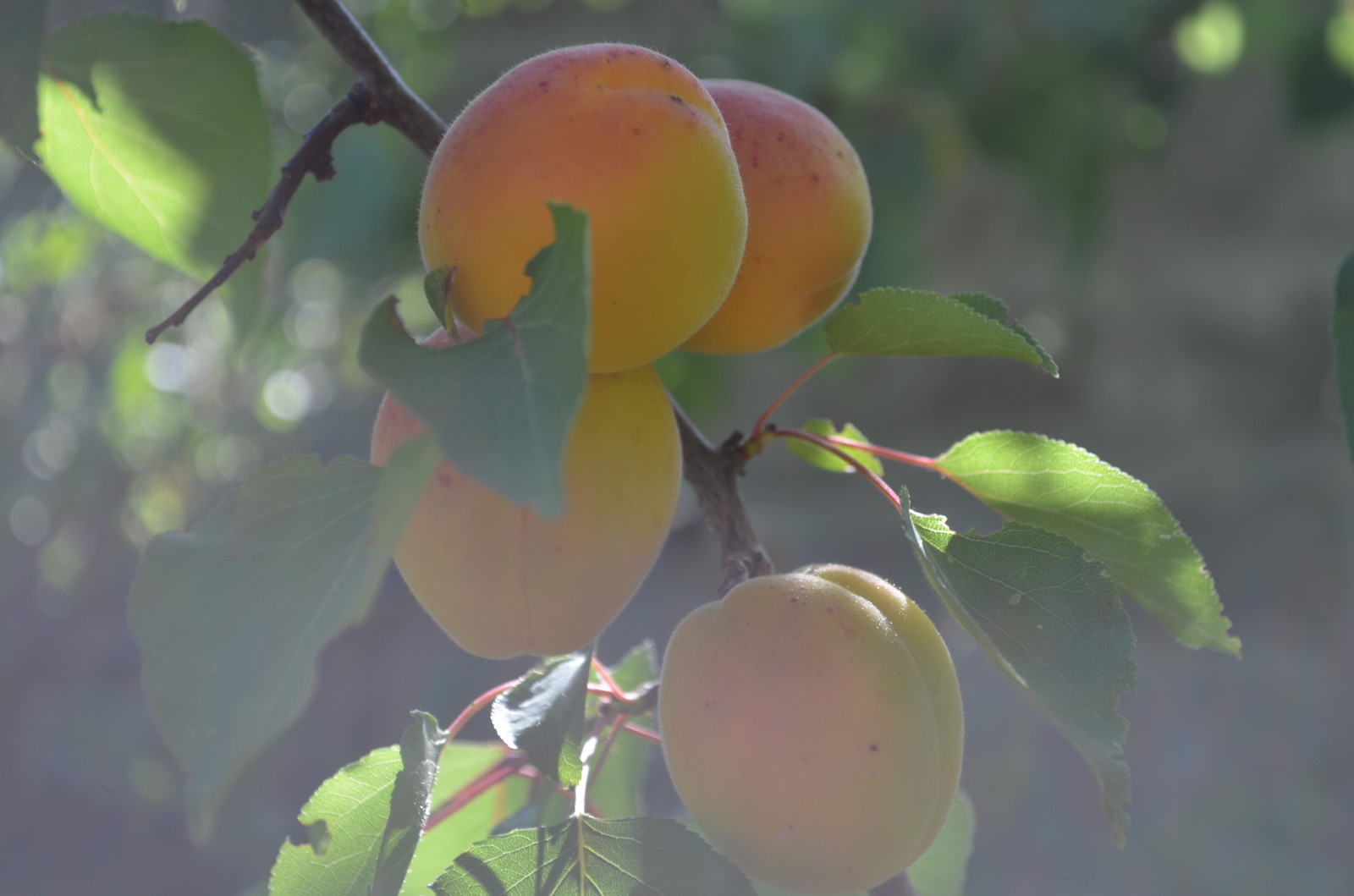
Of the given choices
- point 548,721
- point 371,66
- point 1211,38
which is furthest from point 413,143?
point 1211,38

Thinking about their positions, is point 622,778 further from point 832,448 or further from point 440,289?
point 440,289

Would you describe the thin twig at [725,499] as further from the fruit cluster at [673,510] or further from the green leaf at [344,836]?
the green leaf at [344,836]

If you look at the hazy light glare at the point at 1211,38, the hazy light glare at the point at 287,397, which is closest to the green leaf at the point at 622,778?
the hazy light glare at the point at 1211,38

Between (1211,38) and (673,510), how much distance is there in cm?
171

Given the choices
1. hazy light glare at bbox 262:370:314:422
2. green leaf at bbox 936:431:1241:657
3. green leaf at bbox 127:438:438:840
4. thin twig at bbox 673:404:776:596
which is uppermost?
green leaf at bbox 127:438:438:840

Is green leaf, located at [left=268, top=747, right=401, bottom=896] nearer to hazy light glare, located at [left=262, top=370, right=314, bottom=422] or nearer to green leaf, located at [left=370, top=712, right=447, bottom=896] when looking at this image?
green leaf, located at [left=370, top=712, right=447, bottom=896]

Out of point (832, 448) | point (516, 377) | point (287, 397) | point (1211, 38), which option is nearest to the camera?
point (516, 377)

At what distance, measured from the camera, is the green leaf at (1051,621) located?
336mm

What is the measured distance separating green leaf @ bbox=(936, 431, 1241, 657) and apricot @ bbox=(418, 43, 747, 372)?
191 mm

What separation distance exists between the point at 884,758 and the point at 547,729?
0.45 feet

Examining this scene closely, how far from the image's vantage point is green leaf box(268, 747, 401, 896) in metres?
0.43

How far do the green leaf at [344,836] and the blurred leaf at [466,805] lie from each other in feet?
0.22

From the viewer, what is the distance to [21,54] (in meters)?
0.36

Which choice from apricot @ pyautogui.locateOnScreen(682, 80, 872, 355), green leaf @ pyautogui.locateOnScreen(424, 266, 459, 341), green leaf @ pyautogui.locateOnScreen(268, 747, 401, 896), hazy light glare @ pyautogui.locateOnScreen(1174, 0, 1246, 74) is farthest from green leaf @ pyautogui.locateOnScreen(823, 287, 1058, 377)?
hazy light glare @ pyautogui.locateOnScreen(1174, 0, 1246, 74)
